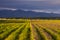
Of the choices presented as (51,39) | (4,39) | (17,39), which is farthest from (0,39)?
(51,39)

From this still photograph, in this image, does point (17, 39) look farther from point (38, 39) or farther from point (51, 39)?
point (51, 39)

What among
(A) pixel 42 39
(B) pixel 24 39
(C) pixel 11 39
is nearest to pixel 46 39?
(A) pixel 42 39

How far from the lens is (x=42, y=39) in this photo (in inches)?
1032

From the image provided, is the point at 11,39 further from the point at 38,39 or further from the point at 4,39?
the point at 38,39

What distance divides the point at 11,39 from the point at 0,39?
1560 millimetres

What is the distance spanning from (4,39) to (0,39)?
50cm

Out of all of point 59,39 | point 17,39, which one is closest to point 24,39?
point 17,39

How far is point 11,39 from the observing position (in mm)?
25047

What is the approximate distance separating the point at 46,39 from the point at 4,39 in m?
5.33

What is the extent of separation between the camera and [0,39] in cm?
2566

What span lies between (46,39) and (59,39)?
1.66 meters

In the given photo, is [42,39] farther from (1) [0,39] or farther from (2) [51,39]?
(1) [0,39]

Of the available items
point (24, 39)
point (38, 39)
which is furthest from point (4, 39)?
point (38, 39)

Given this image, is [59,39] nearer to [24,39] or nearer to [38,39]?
[38,39]
